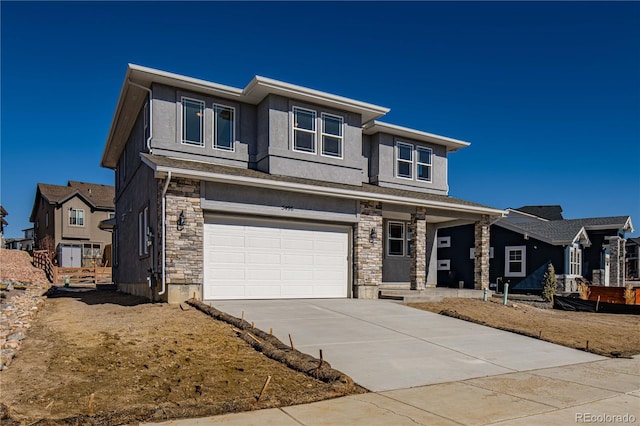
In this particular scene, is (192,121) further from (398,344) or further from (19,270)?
(19,270)

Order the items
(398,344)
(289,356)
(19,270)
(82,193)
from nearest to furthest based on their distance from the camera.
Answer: (289,356) < (398,344) < (19,270) < (82,193)

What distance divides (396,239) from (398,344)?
11.6 metres

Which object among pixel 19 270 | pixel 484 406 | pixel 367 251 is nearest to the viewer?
pixel 484 406

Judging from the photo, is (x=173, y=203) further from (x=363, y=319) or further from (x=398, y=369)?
(x=398, y=369)

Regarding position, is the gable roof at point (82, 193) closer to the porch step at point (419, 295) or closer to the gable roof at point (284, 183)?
the gable roof at point (284, 183)

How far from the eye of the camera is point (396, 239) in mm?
20750

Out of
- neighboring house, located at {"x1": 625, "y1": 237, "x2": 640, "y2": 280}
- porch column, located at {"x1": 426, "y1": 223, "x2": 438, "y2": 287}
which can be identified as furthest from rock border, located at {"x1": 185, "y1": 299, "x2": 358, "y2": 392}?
neighboring house, located at {"x1": 625, "y1": 237, "x2": 640, "y2": 280}

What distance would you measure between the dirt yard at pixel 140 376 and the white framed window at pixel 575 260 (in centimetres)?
2246

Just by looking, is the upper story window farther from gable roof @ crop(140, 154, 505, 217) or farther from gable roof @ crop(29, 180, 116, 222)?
gable roof @ crop(29, 180, 116, 222)

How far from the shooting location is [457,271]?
2772cm

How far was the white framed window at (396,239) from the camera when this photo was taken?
808 inches

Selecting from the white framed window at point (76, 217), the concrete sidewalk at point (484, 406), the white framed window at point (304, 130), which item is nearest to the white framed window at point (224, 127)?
the white framed window at point (304, 130)

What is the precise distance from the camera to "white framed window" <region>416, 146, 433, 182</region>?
20375 mm

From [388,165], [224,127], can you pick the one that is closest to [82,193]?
[224,127]
